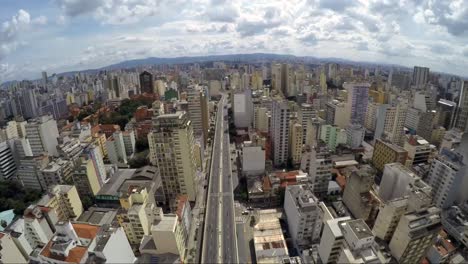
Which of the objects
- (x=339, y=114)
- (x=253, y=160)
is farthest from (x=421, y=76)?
(x=253, y=160)

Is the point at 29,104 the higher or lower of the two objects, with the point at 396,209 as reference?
higher

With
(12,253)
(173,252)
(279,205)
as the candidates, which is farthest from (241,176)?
(12,253)

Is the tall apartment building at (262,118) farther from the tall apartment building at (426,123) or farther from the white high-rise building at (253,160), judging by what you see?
the tall apartment building at (426,123)

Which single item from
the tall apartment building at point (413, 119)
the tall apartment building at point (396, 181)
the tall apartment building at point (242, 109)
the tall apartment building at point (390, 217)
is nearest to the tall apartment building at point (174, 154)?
the tall apartment building at point (390, 217)

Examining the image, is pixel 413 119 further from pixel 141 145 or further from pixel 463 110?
pixel 141 145

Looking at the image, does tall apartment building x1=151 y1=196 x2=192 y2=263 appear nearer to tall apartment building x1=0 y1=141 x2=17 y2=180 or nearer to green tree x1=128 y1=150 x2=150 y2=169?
green tree x1=128 y1=150 x2=150 y2=169

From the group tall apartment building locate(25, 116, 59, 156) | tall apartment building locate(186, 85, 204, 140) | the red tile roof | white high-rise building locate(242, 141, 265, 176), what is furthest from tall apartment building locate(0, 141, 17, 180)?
white high-rise building locate(242, 141, 265, 176)
